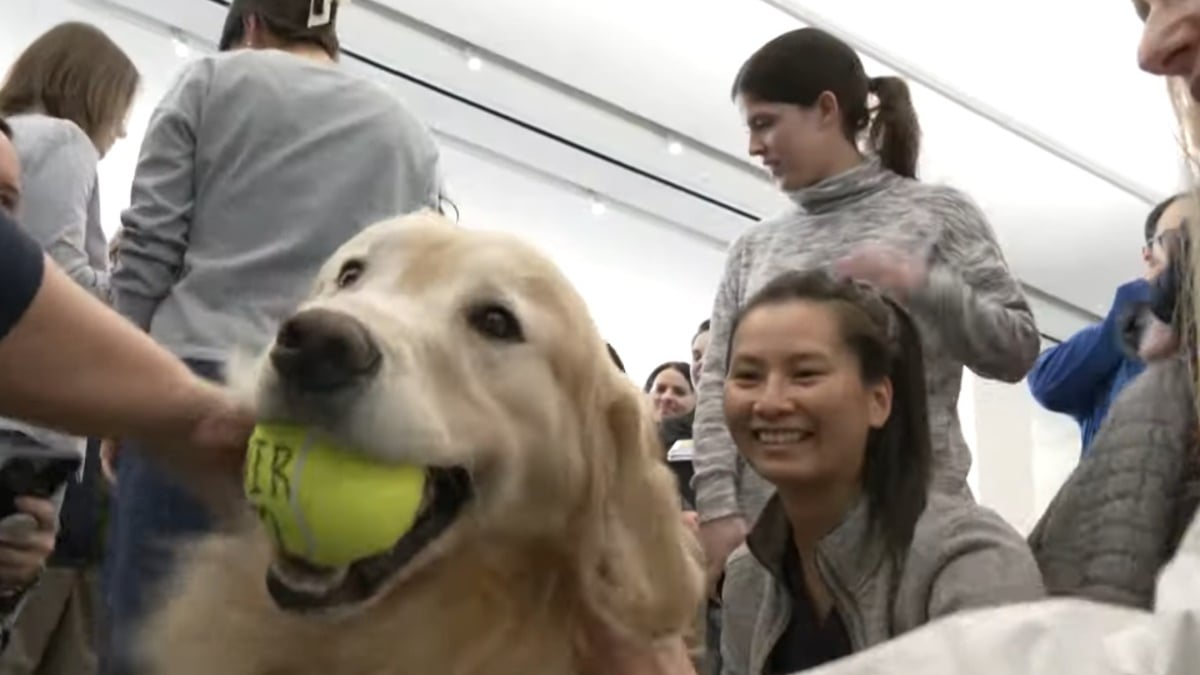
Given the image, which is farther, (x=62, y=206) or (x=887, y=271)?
(x=62, y=206)

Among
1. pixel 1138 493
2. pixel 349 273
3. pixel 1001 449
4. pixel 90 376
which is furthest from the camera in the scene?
pixel 1001 449

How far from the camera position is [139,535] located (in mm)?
1840

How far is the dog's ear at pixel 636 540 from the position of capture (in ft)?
4.81

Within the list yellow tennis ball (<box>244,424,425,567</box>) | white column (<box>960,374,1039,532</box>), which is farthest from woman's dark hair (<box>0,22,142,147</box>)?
white column (<box>960,374,1039,532</box>)

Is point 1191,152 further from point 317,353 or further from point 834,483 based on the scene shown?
point 834,483

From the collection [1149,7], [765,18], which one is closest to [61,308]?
[1149,7]

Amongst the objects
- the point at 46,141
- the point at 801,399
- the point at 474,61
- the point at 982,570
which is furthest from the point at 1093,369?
the point at 474,61

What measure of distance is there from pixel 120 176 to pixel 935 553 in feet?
13.2

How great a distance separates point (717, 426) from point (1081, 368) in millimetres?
679

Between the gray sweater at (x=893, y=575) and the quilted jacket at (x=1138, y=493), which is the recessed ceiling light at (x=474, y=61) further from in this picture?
the quilted jacket at (x=1138, y=493)

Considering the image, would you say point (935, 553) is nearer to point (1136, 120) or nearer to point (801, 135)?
point (801, 135)

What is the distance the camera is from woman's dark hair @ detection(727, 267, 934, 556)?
1945 millimetres

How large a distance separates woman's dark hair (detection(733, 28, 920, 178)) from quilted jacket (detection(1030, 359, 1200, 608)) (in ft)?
2.65

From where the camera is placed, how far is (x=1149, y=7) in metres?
1.00
